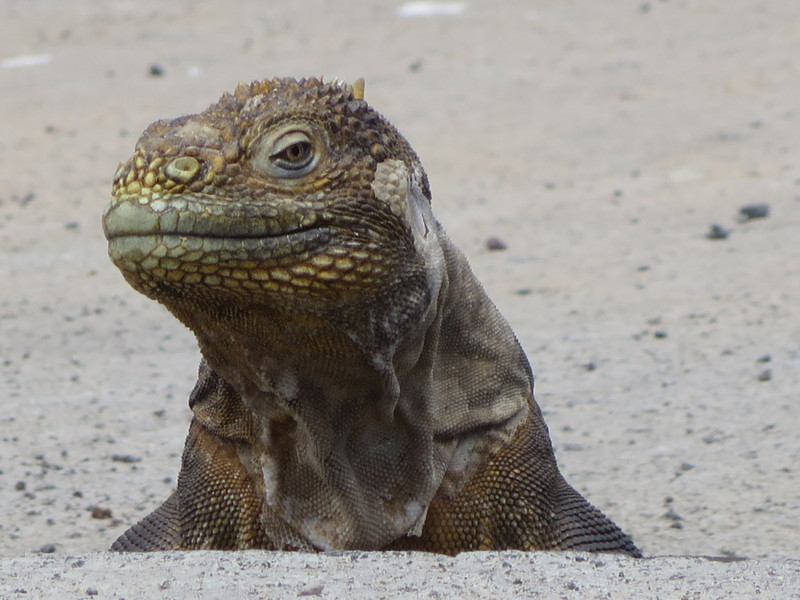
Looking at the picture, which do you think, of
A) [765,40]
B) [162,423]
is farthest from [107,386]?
[765,40]

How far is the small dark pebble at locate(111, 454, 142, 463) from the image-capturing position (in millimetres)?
7836

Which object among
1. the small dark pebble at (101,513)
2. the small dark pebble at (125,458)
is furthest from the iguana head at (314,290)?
the small dark pebble at (125,458)

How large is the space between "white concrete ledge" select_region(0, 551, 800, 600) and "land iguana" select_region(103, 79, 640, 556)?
467 millimetres

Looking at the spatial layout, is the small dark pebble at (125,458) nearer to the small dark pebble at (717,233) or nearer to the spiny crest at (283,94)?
the spiny crest at (283,94)

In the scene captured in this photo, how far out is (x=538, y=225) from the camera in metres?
14.0

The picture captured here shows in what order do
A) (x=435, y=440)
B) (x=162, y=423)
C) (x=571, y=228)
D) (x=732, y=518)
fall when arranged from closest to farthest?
(x=435, y=440) < (x=732, y=518) < (x=162, y=423) < (x=571, y=228)

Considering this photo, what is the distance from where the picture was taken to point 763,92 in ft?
59.9

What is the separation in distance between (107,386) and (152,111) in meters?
9.42

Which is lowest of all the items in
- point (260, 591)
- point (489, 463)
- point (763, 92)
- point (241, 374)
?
point (763, 92)

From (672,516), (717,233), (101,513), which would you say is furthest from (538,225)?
(101,513)

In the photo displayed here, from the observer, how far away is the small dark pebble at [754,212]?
13.4 m

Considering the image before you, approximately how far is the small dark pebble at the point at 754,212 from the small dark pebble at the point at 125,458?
7489 millimetres

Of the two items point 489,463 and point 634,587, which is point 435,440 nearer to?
point 489,463

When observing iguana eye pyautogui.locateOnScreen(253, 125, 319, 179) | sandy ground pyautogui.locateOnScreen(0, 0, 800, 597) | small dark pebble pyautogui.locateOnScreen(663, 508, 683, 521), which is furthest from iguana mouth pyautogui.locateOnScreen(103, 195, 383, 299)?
small dark pebble pyautogui.locateOnScreen(663, 508, 683, 521)
